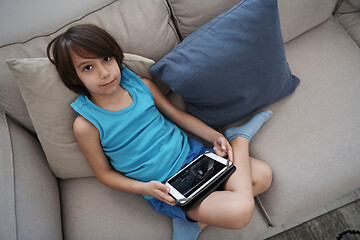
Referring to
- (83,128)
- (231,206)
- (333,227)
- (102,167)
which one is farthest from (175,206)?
(333,227)

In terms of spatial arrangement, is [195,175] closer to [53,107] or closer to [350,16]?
[53,107]

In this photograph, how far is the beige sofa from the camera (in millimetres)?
→ 876

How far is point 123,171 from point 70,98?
357 mm

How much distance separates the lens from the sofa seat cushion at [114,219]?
91 cm

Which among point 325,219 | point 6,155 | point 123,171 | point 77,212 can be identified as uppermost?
point 6,155

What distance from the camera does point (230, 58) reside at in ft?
3.00

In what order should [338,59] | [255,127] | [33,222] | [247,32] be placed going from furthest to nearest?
[338,59] < [255,127] < [247,32] < [33,222]

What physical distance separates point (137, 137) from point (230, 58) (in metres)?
0.49

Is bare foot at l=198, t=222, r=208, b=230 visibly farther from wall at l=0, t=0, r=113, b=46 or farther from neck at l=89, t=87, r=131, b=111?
wall at l=0, t=0, r=113, b=46

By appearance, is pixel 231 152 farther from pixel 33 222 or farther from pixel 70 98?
pixel 33 222

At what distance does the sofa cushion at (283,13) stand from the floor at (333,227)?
96 centimetres

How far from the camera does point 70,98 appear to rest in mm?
890

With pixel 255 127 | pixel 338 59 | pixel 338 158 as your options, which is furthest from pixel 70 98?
pixel 338 59

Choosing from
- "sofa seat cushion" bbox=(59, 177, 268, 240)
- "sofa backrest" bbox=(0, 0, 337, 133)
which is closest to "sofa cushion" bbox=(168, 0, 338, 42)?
"sofa backrest" bbox=(0, 0, 337, 133)
